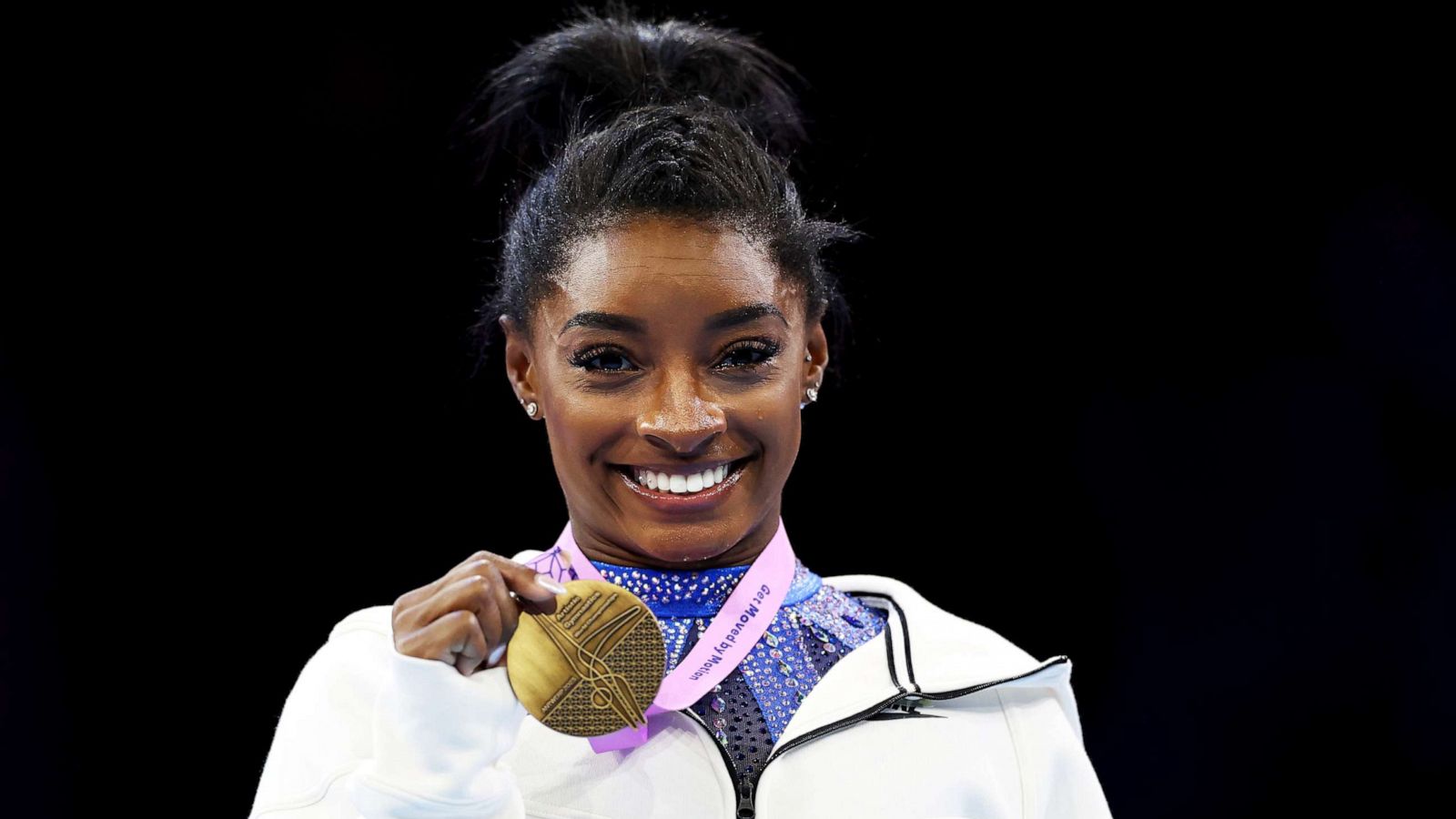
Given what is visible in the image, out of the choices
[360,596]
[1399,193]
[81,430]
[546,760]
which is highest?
[1399,193]

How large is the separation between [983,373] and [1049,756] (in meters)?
1.04

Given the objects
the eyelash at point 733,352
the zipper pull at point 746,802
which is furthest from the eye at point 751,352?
the zipper pull at point 746,802

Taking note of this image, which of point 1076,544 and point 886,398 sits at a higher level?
point 886,398

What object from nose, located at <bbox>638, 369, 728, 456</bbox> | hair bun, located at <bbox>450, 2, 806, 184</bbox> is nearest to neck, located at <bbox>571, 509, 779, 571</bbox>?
nose, located at <bbox>638, 369, 728, 456</bbox>

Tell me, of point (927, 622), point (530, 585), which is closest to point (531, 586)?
point (530, 585)

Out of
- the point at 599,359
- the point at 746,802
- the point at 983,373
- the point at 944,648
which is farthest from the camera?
the point at 983,373

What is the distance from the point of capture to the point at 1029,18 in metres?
2.89

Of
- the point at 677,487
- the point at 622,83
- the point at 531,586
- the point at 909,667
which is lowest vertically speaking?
the point at 909,667

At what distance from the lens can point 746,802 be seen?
182cm

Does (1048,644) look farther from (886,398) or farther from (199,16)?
(199,16)

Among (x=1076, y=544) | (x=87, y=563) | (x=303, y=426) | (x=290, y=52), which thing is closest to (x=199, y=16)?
(x=290, y=52)

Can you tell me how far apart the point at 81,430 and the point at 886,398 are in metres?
1.41

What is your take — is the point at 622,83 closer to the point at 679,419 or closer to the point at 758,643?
the point at 679,419

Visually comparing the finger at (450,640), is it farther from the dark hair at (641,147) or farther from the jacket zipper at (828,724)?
the dark hair at (641,147)
